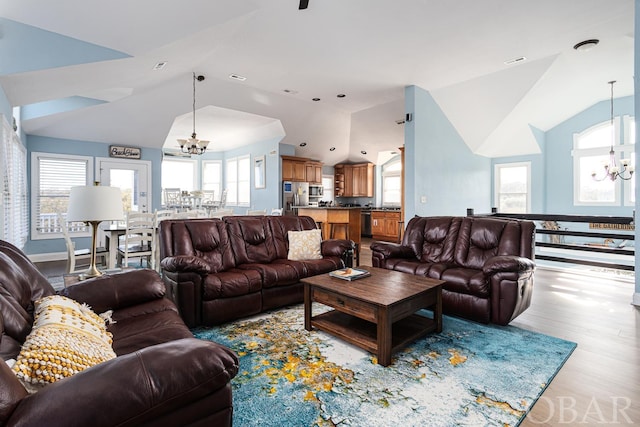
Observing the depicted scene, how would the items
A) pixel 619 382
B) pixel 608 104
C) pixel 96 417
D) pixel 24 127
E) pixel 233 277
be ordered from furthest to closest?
pixel 608 104
pixel 24 127
pixel 233 277
pixel 619 382
pixel 96 417

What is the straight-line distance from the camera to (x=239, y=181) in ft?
32.2

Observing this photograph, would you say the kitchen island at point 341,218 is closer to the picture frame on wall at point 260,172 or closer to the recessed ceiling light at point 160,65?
the picture frame on wall at point 260,172

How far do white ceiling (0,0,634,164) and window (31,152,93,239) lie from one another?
55 centimetres

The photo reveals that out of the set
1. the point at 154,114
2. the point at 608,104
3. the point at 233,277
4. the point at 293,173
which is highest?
the point at 608,104

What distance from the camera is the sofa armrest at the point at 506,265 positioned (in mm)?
2766

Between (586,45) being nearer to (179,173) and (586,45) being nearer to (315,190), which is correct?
(315,190)

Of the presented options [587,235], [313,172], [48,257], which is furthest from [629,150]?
[48,257]

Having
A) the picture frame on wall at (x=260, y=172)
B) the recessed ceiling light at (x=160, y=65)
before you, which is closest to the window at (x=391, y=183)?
the picture frame on wall at (x=260, y=172)

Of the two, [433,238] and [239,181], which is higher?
[239,181]

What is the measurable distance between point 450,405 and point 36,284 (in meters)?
2.37

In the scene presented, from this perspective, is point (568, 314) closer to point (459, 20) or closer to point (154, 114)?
point (459, 20)

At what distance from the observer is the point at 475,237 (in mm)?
3582

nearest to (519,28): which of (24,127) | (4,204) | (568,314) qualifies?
(568,314)

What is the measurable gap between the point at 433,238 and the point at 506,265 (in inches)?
44.5
